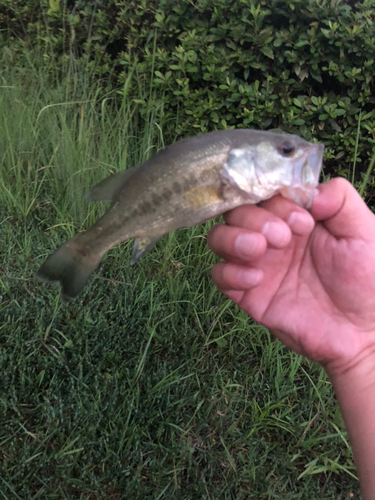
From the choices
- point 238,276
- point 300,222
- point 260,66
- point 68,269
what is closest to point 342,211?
point 300,222

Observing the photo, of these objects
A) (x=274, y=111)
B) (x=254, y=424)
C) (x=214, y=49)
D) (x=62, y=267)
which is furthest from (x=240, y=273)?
(x=214, y=49)

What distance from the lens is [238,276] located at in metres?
1.47

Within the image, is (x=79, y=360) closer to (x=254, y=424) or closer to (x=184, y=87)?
(x=254, y=424)

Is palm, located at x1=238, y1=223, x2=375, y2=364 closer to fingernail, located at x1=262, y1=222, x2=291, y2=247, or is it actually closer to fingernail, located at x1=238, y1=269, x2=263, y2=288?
fingernail, located at x1=238, y1=269, x2=263, y2=288

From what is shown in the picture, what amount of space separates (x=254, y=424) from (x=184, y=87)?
104 inches

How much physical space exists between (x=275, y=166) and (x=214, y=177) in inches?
8.0

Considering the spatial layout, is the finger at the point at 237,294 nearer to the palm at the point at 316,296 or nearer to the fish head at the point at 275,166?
the palm at the point at 316,296

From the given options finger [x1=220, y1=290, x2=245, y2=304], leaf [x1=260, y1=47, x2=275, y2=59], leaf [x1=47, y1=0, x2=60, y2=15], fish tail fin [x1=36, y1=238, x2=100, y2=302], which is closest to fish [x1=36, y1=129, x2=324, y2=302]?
fish tail fin [x1=36, y1=238, x2=100, y2=302]

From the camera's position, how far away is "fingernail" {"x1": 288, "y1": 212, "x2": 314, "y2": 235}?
1.31 meters

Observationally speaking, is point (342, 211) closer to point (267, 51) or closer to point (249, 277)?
point (249, 277)

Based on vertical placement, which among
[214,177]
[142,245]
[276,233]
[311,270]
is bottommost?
[311,270]

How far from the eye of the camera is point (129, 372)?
219 cm

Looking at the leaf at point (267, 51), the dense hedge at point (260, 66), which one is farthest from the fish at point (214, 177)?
the leaf at point (267, 51)

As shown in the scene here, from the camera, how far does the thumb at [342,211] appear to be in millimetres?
1395
